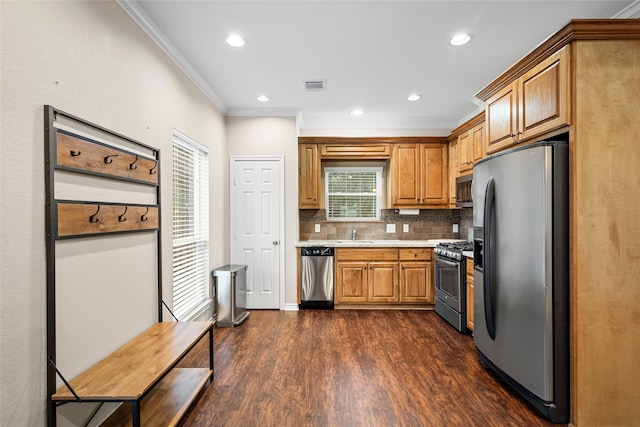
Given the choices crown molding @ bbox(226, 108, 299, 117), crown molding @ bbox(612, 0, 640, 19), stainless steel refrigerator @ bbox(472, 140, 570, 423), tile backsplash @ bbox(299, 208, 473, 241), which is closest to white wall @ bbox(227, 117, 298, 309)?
crown molding @ bbox(226, 108, 299, 117)

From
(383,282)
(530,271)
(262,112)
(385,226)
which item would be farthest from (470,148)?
(262,112)

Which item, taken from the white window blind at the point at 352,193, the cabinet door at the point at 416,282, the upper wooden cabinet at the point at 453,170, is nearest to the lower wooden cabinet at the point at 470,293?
the cabinet door at the point at 416,282

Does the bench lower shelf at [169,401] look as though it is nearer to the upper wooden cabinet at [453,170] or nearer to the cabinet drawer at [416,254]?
the cabinet drawer at [416,254]

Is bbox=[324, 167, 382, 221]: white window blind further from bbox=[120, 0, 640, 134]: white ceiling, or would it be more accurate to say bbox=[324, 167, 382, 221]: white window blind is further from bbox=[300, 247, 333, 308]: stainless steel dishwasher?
bbox=[120, 0, 640, 134]: white ceiling

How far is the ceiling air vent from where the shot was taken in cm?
346

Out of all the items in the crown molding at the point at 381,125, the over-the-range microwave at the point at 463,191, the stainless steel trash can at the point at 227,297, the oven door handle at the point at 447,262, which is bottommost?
the stainless steel trash can at the point at 227,297

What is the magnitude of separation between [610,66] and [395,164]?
2.97 m

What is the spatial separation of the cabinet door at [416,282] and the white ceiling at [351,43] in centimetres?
222

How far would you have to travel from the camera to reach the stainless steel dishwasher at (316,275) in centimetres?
441

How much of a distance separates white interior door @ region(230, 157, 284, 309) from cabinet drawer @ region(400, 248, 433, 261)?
67.9 inches

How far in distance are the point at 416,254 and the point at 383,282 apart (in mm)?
602

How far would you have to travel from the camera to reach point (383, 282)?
4.39 meters

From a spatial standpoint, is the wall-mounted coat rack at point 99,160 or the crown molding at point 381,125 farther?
the crown molding at point 381,125

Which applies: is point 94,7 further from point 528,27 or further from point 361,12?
point 528,27
